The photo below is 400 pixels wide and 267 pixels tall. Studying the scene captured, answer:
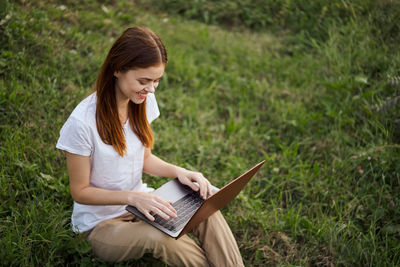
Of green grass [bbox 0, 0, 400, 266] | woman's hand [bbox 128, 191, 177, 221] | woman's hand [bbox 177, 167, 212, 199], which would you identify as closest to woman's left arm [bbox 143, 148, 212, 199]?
woman's hand [bbox 177, 167, 212, 199]

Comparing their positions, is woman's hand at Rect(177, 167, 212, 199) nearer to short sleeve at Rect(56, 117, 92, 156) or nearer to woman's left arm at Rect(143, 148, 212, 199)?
woman's left arm at Rect(143, 148, 212, 199)

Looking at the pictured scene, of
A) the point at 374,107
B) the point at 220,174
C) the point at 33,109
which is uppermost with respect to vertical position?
the point at 33,109

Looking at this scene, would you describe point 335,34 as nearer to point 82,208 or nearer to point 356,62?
point 356,62

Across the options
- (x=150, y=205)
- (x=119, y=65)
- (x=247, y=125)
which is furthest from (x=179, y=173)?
(x=247, y=125)

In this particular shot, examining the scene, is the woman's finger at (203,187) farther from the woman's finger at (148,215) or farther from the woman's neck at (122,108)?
the woman's neck at (122,108)

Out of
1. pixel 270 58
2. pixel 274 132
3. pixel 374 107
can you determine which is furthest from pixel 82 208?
pixel 270 58

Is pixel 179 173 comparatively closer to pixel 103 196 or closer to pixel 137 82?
pixel 103 196

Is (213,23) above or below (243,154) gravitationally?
above

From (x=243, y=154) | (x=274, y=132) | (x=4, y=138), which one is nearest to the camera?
(x=4, y=138)

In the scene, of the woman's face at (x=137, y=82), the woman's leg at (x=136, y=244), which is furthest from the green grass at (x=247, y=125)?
the woman's face at (x=137, y=82)

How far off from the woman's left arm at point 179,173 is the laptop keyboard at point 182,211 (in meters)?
0.05

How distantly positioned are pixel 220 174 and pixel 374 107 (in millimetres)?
1681

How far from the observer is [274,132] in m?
3.60

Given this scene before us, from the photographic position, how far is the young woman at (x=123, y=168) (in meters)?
1.80
